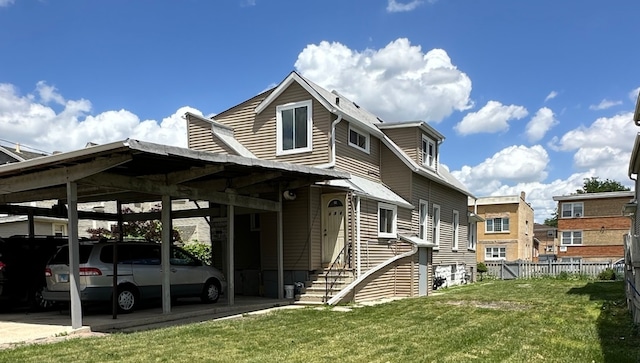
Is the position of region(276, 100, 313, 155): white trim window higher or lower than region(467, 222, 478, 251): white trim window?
higher

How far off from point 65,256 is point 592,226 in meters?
39.3

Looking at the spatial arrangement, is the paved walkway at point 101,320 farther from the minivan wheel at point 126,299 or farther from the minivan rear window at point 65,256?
the minivan rear window at point 65,256

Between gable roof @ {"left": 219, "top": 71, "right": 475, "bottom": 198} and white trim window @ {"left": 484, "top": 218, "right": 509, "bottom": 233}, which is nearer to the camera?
gable roof @ {"left": 219, "top": 71, "right": 475, "bottom": 198}

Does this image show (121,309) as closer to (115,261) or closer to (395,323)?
(115,261)

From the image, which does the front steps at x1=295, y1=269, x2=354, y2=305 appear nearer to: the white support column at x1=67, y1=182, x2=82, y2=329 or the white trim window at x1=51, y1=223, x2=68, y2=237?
the white support column at x1=67, y1=182, x2=82, y2=329

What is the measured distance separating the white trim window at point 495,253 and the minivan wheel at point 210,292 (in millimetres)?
31842

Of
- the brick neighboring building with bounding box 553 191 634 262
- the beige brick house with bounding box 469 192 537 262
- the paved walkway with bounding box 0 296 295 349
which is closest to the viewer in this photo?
the paved walkway with bounding box 0 296 295 349

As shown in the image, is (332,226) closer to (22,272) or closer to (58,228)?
(22,272)

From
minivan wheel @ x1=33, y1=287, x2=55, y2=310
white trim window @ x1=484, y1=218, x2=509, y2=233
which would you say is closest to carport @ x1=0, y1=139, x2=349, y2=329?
minivan wheel @ x1=33, y1=287, x2=55, y2=310

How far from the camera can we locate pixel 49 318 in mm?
11352

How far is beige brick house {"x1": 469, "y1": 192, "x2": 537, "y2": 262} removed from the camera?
41.1 meters

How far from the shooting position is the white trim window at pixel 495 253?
136 ft

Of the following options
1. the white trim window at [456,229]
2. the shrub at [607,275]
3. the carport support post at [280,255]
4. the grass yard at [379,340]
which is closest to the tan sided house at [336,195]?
the carport support post at [280,255]

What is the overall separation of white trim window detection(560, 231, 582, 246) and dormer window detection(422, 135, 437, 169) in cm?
Result: 2474
